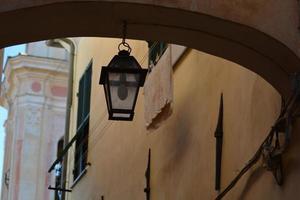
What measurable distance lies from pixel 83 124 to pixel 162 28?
8099 millimetres

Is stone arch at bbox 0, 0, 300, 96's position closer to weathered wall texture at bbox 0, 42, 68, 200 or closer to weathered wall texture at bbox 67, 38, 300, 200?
weathered wall texture at bbox 67, 38, 300, 200

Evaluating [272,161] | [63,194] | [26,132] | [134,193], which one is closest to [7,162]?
[26,132]

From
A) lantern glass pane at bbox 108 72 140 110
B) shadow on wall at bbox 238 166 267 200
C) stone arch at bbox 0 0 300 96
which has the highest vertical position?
stone arch at bbox 0 0 300 96

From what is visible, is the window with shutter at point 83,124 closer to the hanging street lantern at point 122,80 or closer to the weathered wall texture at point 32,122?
the hanging street lantern at point 122,80

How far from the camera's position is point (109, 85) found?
6.38 meters

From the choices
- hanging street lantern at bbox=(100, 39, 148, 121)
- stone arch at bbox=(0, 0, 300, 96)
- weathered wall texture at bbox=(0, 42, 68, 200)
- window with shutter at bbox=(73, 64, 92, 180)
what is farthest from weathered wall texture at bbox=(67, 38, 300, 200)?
weathered wall texture at bbox=(0, 42, 68, 200)

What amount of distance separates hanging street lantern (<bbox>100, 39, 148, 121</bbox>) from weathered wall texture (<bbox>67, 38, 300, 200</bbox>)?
92cm

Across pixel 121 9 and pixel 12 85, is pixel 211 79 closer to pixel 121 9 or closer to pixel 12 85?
pixel 121 9

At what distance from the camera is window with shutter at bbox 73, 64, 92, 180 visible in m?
13.4

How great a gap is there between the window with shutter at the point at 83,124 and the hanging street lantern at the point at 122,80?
6.73 meters

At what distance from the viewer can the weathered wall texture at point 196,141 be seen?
640cm

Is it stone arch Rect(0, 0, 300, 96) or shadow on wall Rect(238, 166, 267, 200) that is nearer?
stone arch Rect(0, 0, 300, 96)

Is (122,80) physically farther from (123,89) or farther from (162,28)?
(162,28)

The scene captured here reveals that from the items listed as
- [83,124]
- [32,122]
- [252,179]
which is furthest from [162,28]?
[32,122]
